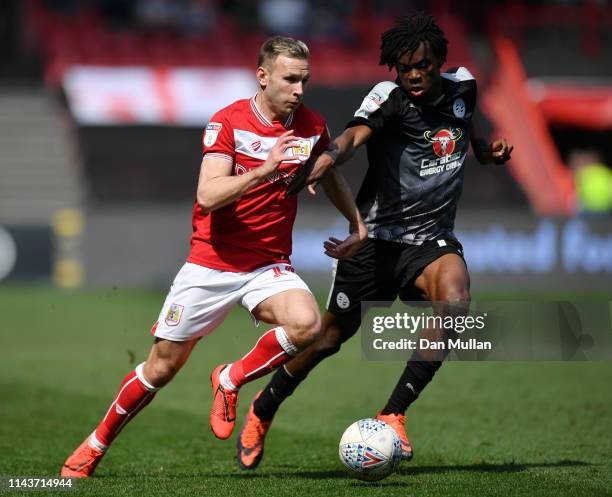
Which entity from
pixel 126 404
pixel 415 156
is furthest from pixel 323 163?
pixel 126 404

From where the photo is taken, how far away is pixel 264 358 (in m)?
6.29

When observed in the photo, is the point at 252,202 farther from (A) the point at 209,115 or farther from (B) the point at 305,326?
(A) the point at 209,115

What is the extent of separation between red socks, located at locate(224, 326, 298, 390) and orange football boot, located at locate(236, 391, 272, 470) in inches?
33.5

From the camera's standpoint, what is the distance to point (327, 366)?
40.3 feet

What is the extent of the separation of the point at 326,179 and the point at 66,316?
32.8ft

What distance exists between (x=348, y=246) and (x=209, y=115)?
17.3m

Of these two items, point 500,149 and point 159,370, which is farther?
point 500,149

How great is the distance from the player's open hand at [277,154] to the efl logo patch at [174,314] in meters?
1.00

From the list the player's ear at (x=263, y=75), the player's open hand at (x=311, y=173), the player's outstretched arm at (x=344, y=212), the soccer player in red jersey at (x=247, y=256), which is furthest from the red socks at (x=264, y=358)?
the player's ear at (x=263, y=75)

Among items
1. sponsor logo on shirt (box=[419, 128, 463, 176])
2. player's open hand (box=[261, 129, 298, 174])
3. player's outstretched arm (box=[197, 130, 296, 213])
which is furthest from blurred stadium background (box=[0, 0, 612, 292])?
player's open hand (box=[261, 129, 298, 174])

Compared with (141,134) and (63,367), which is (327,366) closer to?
(63,367)

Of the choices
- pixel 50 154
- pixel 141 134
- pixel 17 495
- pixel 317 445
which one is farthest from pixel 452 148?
pixel 50 154

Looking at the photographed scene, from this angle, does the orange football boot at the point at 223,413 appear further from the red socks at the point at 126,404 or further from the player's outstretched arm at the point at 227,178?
the player's outstretched arm at the point at 227,178

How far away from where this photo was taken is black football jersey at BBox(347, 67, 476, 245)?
6.77 meters
